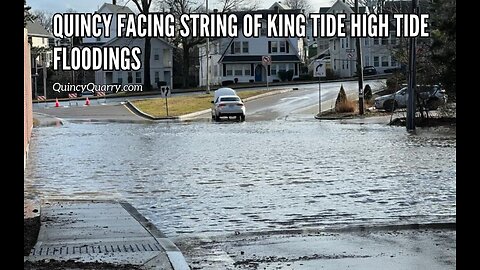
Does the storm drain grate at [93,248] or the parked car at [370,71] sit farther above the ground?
the parked car at [370,71]

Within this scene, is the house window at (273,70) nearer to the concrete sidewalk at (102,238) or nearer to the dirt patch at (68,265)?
the concrete sidewalk at (102,238)

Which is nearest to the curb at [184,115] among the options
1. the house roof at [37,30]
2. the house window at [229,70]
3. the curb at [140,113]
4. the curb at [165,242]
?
the curb at [140,113]

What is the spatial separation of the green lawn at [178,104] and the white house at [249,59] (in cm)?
2119

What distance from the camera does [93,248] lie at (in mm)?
9414

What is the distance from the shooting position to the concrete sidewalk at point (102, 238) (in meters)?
8.60

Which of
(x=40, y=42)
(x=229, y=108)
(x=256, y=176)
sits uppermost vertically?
(x=40, y=42)

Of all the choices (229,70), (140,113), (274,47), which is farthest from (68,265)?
(229,70)

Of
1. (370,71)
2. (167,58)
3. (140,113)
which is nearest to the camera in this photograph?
(140,113)

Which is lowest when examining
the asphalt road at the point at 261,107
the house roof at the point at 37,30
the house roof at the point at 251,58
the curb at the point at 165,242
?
the curb at the point at 165,242

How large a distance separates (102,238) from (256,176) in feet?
27.6

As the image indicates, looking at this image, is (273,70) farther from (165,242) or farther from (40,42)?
(165,242)

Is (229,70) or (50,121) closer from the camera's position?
(50,121)
